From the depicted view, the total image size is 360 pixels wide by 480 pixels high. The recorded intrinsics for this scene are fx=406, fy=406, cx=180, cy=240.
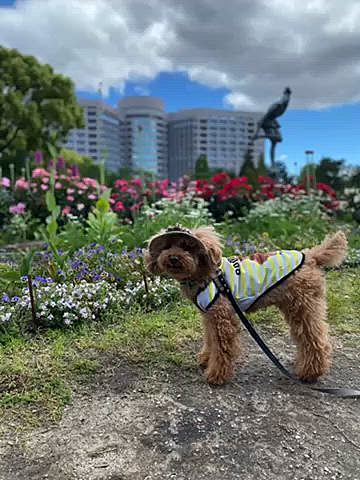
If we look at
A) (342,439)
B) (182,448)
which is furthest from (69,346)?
(342,439)

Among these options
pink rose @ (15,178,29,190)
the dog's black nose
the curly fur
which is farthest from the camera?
pink rose @ (15,178,29,190)

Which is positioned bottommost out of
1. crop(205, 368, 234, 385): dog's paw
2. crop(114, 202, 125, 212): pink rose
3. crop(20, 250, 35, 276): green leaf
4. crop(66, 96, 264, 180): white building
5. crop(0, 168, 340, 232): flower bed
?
crop(205, 368, 234, 385): dog's paw

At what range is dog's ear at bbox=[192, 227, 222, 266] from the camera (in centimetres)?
229

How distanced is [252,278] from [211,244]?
389 mm

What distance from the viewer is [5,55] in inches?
745

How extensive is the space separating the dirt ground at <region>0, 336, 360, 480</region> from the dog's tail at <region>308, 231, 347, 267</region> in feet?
2.61

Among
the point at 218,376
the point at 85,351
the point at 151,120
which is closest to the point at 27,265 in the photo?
the point at 85,351

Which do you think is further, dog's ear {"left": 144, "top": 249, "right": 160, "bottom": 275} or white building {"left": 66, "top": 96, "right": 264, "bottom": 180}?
white building {"left": 66, "top": 96, "right": 264, "bottom": 180}

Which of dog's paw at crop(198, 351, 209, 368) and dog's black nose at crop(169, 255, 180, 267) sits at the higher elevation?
dog's black nose at crop(169, 255, 180, 267)

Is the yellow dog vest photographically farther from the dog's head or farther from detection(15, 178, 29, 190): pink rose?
detection(15, 178, 29, 190): pink rose

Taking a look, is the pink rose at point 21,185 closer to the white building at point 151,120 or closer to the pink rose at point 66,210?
the pink rose at point 66,210

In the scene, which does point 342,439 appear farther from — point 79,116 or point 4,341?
point 79,116

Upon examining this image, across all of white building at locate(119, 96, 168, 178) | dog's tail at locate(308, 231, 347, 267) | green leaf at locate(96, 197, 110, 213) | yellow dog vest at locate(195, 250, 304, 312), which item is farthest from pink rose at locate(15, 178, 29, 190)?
white building at locate(119, 96, 168, 178)

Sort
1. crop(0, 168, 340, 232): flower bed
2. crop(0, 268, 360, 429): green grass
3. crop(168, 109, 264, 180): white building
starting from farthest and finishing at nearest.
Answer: crop(168, 109, 264, 180): white building < crop(0, 168, 340, 232): flower bed < crop(0, 268, 360, 429): green grass
